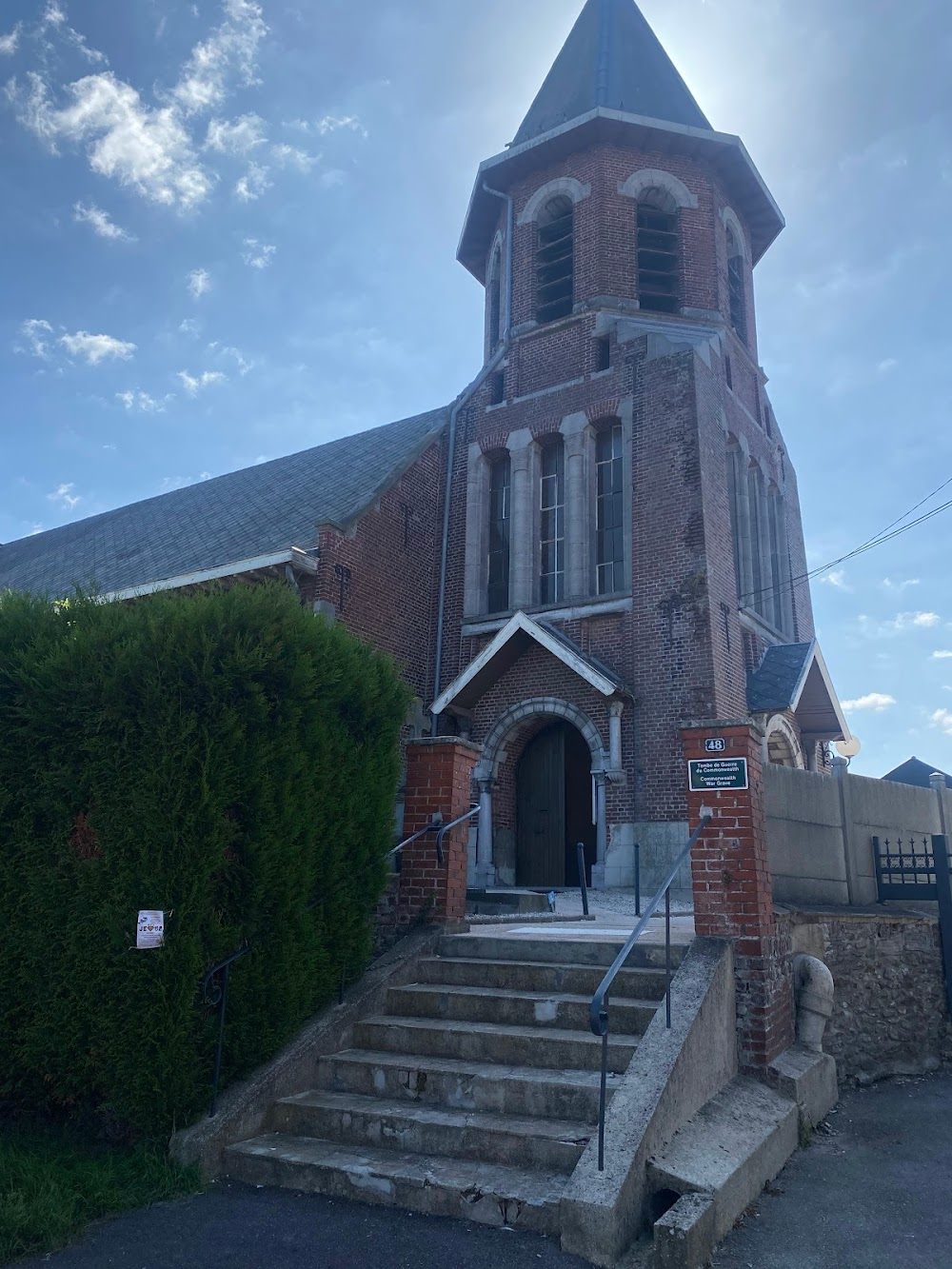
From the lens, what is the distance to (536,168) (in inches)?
752

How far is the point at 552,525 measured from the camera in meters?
16.8

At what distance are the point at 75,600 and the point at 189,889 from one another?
217 cm

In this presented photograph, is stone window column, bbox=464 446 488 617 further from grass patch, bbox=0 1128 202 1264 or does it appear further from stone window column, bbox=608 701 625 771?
grass patch, bbox=0 1128 202 1264

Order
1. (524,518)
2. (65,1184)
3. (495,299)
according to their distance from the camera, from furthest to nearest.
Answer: (495,299), (524,518), (65,1184)

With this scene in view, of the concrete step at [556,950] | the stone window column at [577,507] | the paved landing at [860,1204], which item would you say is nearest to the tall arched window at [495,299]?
the stone window column at [577,507]

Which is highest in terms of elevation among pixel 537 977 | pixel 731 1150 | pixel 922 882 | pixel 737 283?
pixel 737 283

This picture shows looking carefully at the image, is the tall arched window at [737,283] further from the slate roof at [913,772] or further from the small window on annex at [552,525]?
the slate roof at [913,772]

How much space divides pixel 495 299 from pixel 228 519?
745cm

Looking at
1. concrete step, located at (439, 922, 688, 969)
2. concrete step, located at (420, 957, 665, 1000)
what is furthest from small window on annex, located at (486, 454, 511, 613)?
concrete step, located at (420, 957, 665, 1000)

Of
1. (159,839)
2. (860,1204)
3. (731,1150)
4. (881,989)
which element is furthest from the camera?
(881,989)

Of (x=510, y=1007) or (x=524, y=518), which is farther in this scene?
(x=524, y=518)

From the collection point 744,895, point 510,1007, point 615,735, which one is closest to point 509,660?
point 615,735

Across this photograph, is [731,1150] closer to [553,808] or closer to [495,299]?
[553,808]

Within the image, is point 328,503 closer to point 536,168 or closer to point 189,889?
point 536,168
